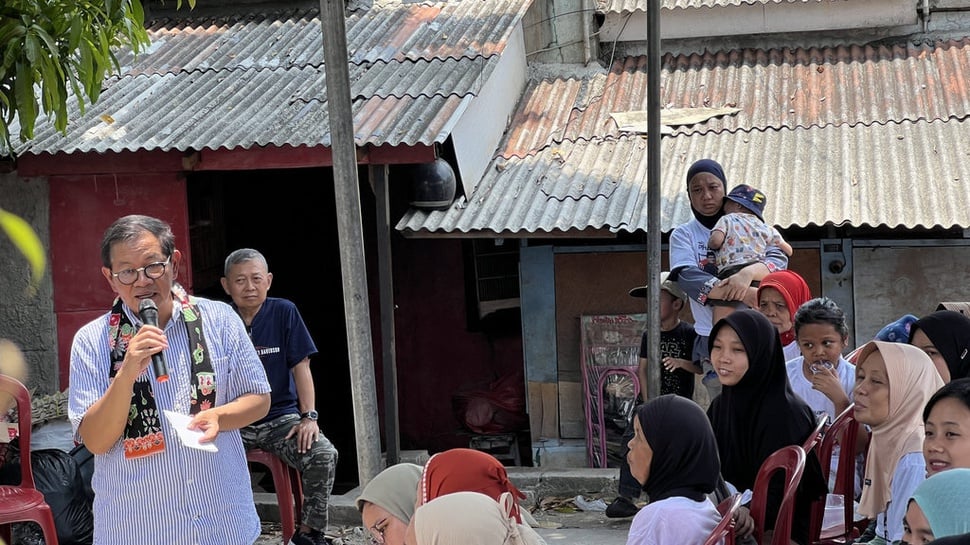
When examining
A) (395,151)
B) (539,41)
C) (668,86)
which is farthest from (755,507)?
(539,41)

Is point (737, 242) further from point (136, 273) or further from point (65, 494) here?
point (65, 494)

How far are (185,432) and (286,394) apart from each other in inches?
79.1

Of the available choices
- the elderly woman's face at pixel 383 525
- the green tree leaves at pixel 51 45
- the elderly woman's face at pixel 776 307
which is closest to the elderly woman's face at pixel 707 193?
the elderly woman's face at pixel 776 307

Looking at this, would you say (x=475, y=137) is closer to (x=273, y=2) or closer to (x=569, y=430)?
(x=569, y=430)

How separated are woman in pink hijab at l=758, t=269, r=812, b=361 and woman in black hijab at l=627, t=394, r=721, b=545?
1.67m

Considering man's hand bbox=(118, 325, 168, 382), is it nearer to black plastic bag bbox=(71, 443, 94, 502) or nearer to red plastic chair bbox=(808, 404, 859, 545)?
red plastic chair bbox=(808, 404, 859, 545)

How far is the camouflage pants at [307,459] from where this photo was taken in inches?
198

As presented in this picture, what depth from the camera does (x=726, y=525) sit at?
119 inches

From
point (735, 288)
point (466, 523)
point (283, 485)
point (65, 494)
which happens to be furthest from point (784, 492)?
point (65, 494)

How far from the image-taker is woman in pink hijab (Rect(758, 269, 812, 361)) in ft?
15.8

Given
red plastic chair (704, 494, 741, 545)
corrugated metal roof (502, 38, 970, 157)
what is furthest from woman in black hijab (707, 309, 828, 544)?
corrugated metal roof (502, 38, 970, 157)

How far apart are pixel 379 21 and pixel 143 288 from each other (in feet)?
22.4

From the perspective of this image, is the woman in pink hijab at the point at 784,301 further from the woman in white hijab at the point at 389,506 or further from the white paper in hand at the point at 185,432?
the white paper in hand at the point at 185,432

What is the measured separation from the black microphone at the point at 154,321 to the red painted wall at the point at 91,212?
16.2 feet
